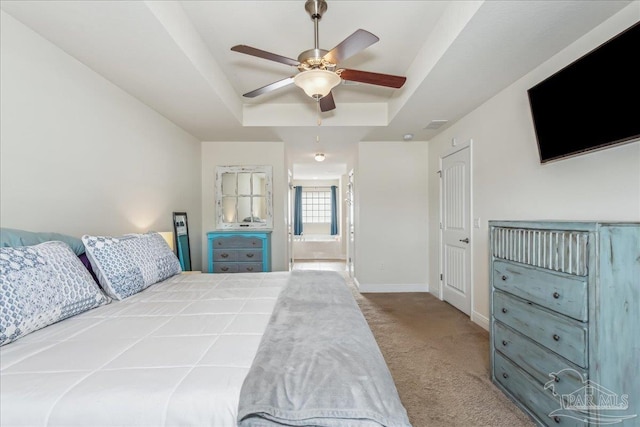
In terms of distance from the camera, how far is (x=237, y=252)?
392 cm

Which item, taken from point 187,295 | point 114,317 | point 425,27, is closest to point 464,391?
point 187,295

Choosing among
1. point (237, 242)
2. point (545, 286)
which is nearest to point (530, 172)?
point (545, 286)

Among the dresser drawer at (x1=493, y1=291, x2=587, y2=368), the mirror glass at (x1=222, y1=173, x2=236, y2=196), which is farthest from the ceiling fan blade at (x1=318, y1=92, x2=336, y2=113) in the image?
the mirror glass at (x1=222, y1=173, x2=236, y2=196)

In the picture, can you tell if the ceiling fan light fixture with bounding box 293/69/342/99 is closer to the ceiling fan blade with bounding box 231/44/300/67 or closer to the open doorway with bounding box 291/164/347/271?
the ceiling fan blade with bounding box 231/44/300/67

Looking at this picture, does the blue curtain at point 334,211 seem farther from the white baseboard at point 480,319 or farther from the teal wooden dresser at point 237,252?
the white baseboard at point 480,319

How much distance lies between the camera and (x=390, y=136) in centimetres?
426

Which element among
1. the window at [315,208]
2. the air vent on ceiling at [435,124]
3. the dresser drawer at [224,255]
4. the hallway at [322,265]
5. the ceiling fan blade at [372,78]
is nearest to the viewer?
the ceiling fan blade at [372,78]

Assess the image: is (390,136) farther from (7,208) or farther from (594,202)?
(7,208)

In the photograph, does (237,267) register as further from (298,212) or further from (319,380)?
(298,212)

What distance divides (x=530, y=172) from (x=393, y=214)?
229cm

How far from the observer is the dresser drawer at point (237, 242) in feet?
12.8

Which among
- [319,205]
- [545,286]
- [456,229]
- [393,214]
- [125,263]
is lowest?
[545,286]

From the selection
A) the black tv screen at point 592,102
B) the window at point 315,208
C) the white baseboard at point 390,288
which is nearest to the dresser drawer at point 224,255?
the white baseboard at point 390,288

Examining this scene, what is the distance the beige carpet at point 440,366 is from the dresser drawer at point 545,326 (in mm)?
514
